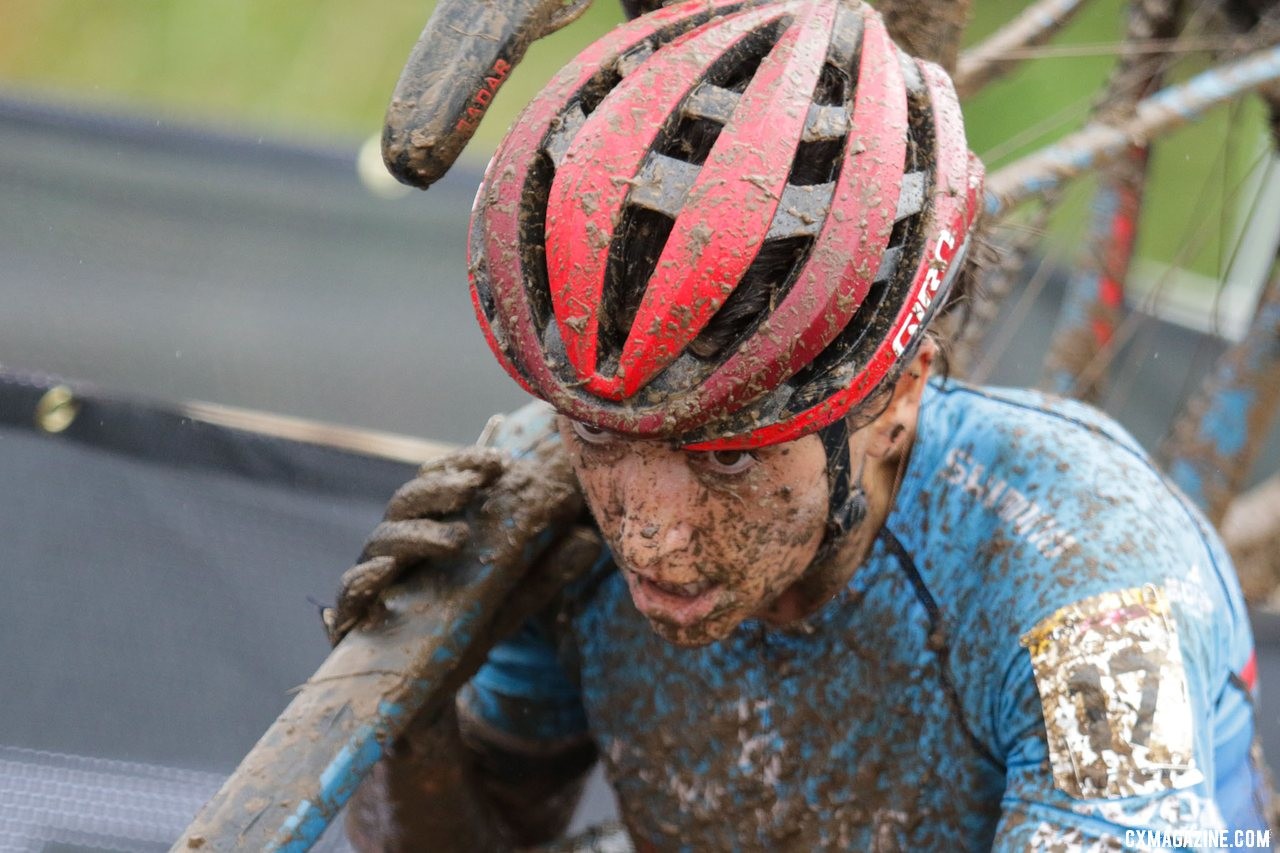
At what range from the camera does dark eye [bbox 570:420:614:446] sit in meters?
1.44

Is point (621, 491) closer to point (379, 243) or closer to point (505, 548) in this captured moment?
point (505, 548)

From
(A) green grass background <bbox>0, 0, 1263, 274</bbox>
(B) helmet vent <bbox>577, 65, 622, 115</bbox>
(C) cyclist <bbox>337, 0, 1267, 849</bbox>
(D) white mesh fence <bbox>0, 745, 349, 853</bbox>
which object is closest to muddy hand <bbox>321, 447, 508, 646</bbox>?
(C) cyclist <bbox>337, 0, 1267, 849</bbox>

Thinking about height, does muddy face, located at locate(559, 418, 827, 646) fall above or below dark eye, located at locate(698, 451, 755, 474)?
below

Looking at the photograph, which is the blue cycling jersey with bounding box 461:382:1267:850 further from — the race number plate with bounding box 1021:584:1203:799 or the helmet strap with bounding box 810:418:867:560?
the helmet strap with bounding box 810:418:867:560

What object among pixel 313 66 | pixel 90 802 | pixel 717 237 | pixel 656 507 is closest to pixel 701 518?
pixel 656 507

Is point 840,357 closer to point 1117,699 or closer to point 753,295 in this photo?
point 753,295

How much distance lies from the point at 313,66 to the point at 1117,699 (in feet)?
25.5

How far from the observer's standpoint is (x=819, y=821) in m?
1.80

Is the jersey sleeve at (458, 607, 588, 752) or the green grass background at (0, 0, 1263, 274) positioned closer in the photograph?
the jersey sleeve at (458, 607, 588, 752)

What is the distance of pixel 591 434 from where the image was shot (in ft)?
4.79

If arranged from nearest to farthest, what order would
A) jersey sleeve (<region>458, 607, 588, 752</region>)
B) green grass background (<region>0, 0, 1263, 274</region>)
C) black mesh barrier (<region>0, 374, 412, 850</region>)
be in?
jersey sleeve (<region>458, 607, 588, 752</region>), black mesh barrier (<region>0, 374, 412, 850</region>), green grass background (<region>0, 0, 1263, 274</region>)

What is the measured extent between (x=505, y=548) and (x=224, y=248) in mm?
2869

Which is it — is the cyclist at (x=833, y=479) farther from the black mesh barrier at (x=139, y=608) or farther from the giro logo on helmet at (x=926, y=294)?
the black mesh barrier at (x=139, y=608)

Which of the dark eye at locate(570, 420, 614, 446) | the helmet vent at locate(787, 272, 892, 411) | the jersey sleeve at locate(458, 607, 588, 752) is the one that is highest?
the helmet vent at locate(787, 272, 892, 411)
